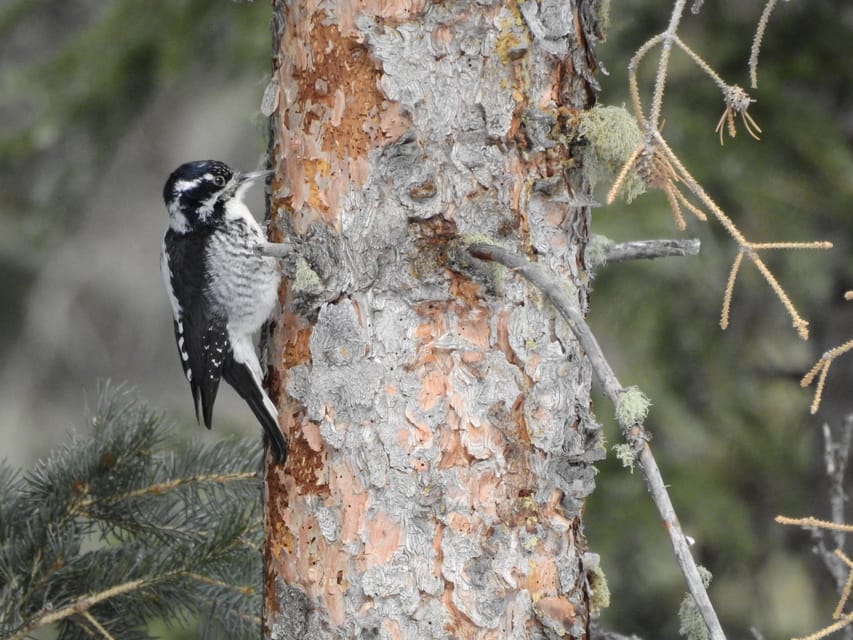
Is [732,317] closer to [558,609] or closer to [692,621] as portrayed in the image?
[692,621]

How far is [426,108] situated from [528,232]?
0.33 meters

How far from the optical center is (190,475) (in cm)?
281

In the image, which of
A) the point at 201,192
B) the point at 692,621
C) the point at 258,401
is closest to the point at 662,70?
the point at 692,621

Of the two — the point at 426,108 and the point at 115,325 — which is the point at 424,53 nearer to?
the point at 426,108

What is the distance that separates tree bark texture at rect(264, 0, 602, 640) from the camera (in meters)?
2.14

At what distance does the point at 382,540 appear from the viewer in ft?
7.00

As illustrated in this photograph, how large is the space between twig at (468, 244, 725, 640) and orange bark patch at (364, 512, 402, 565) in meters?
0.53

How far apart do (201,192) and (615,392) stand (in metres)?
1.96

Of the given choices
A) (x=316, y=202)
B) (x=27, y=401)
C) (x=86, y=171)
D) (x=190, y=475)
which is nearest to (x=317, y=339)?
(x=316, y=202)

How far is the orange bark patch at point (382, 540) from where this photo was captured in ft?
6.99

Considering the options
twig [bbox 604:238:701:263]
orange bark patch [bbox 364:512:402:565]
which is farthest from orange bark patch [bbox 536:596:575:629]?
twig [bbox 604:238:701:263]

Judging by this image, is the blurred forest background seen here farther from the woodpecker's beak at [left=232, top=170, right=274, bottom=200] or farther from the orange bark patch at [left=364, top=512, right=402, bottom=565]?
the orange bark patch at [left=364, top=512, right=402, bottom=565]

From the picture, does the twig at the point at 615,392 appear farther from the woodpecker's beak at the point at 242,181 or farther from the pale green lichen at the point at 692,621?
the woodpecker's beak at the point at 242,181

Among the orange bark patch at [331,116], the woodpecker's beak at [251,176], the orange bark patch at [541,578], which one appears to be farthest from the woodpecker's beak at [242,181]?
the orange bark patch at [541,578]
